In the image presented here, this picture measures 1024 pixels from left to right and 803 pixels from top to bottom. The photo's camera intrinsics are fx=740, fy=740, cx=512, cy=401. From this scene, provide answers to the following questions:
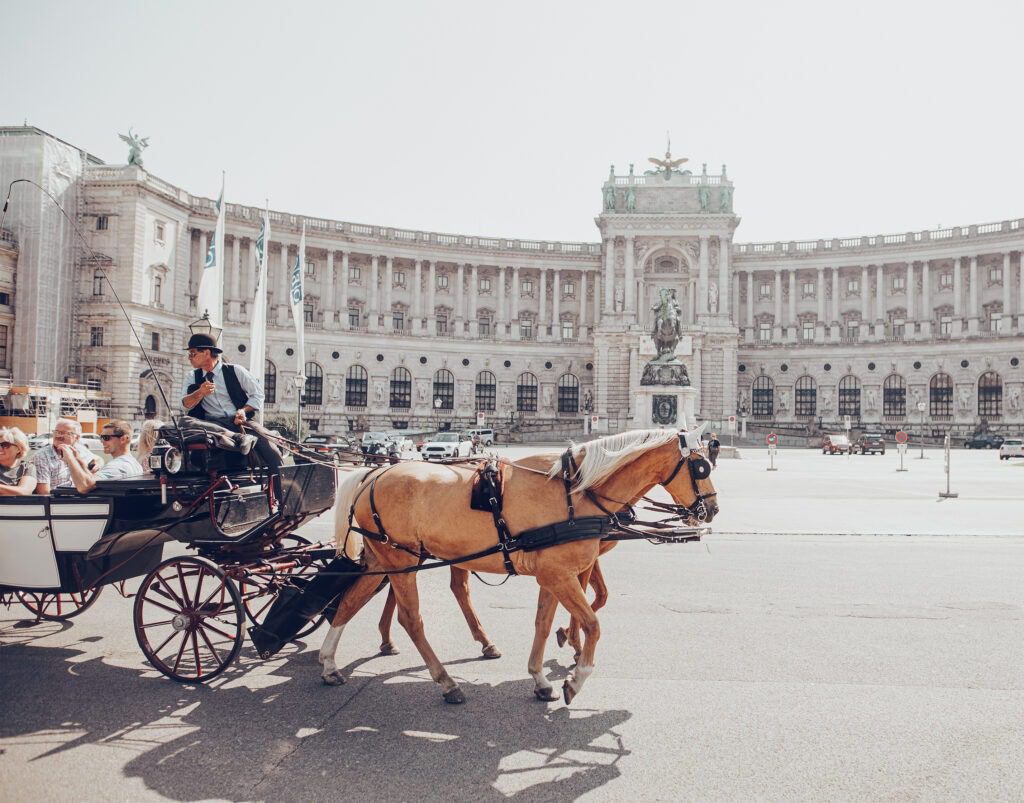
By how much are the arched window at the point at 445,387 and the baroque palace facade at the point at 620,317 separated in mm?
135

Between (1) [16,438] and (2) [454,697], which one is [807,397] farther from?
(1) [16,438]

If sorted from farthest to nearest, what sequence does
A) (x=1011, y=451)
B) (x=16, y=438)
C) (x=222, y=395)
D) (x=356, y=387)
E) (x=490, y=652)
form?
1. (x=356, y=387)
2. (x=1011, y=451)
3. (x=16, y=438)
4. (x=222, y=395)
5. (x=490, y=652)

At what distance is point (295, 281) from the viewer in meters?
40.2

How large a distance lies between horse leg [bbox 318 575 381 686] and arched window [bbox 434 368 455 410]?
209 ft

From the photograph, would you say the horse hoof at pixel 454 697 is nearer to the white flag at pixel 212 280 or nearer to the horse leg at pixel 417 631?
the horse leg at pixel 417 631

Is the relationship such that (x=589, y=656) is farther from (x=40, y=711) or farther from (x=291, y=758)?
(x=40, y=711)

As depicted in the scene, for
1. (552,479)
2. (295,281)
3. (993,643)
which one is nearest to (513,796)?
(552,479)

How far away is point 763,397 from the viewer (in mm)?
71625

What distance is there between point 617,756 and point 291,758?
6.88ft

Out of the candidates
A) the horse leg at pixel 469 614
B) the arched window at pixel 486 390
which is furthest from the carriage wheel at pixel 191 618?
the arched window at pixel 486 390

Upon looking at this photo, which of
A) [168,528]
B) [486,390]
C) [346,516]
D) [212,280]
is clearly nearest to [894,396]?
[486,390]

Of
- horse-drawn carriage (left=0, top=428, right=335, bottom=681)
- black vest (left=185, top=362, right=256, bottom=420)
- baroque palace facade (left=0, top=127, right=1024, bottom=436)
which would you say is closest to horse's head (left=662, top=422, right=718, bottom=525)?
horse-drawn carriage (left=0, top=428, right=335, bottom=681)

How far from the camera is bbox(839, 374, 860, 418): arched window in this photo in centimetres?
6850

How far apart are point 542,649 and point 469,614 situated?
1.20 meters
